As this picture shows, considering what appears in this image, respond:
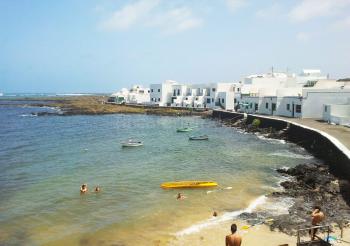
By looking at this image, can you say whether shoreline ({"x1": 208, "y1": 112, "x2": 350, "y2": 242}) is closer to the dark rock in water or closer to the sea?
the dark rock in water

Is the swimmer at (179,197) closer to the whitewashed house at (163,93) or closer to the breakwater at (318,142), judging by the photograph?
the breakwater at (318,142)

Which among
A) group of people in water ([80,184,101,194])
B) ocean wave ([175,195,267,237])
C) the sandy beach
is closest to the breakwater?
ocean wave ([175,195,267,237])

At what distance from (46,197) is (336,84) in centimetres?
5379

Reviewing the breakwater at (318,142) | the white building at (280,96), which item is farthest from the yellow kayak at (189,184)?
the white building at (280,96)

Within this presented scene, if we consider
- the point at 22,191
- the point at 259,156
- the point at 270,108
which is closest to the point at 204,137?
the point at 259,156

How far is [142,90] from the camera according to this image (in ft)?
405

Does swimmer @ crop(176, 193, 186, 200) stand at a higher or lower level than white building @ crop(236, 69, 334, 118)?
lower

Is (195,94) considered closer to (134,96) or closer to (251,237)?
(134,96)

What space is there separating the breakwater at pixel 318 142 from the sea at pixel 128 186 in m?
1.41

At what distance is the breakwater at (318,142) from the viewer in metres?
27.4

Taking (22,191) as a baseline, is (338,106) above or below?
above

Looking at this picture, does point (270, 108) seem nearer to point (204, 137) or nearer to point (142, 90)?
point (204, 137)

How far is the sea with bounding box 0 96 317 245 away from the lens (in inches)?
736

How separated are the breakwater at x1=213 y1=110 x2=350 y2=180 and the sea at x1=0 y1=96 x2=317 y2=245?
1.41m
